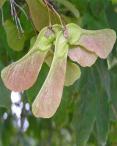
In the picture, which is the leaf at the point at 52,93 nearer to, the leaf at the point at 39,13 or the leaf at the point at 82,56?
the leaf at the point at 82,56

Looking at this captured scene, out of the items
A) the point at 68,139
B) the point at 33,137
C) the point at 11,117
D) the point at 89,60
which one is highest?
the point at 89,60

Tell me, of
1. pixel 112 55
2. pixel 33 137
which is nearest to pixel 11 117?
pixel 33 137

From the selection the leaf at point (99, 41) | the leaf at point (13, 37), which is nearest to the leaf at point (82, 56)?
the leaf at point (99, 41)

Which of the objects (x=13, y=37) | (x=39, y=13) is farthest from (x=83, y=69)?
(x=39, y=13)

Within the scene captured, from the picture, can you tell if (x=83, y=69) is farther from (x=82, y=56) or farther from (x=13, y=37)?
(x=82, y=56)

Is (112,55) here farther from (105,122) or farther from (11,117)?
(11,117)

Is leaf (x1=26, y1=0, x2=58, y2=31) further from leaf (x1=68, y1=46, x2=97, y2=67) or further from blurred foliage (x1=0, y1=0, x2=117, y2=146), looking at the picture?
leaf (x1=68, y1=46, x2=97, y2=67)

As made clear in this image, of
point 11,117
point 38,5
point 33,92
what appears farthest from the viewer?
point 11,117
